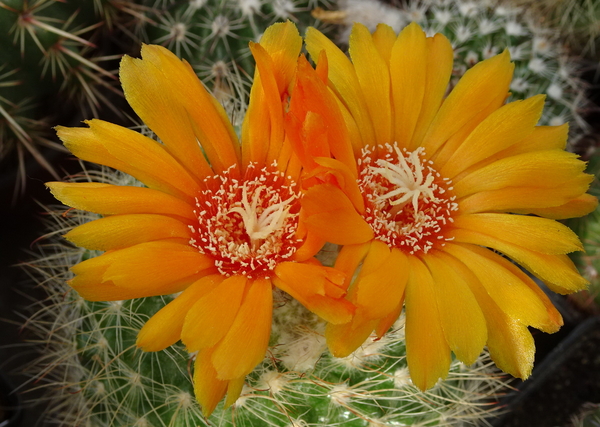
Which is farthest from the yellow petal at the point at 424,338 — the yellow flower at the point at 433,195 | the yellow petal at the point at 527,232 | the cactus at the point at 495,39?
the cactus at the point at 495,39

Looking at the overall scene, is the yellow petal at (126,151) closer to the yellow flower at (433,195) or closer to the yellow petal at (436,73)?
the yellow flower at (433,195)

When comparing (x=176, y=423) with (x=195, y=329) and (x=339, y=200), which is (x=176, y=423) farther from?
(x=339, y=200)

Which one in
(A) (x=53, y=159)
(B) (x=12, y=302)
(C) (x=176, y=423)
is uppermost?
(C) (x=176, y=423)

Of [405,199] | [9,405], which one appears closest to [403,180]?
[405,199]

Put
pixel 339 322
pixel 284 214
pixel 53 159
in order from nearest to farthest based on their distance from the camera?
pixel 339 322 → pixel 284 214 → pixel 53 159

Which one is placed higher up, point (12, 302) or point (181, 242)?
point (181, 242)

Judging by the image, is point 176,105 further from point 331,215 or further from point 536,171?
point 536,171

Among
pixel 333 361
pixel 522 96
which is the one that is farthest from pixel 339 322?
Result: pixel 522 96
